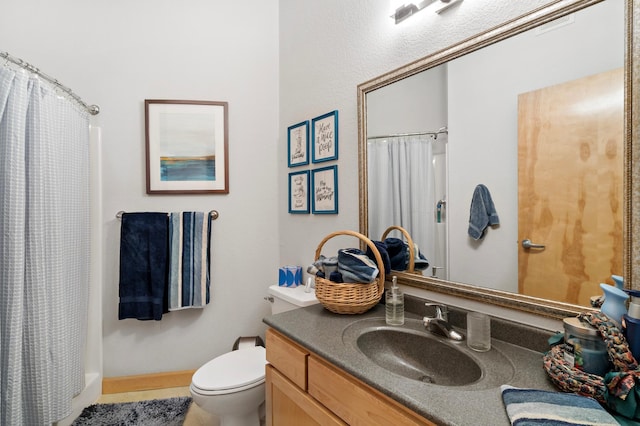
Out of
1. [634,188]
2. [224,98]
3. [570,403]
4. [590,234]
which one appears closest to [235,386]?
[570,403]

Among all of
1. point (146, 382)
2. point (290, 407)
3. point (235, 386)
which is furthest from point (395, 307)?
point (146, 382)

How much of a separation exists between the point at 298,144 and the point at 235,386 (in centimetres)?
142

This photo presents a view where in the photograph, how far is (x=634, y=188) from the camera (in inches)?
29.8

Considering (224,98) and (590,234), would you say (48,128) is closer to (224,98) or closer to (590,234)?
(224,98)

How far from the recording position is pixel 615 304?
70 centimetres

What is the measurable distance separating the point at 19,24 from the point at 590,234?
310 cm

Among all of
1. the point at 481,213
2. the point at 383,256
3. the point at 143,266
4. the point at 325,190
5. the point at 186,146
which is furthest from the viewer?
the point at 186,146

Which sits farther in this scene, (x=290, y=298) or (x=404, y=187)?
(x=290, y=298)

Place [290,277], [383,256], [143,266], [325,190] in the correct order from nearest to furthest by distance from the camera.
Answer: [383,256] < [325,190] < [290,277] < [143,266]

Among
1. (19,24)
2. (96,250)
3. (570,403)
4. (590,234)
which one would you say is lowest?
(570,403)

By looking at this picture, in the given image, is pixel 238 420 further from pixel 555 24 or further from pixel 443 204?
pixel 555 24

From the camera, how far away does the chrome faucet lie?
0.98m

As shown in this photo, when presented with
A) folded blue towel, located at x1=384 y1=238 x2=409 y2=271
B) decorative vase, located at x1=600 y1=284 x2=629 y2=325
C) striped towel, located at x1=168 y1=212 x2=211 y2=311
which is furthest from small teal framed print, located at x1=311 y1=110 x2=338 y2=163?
decorative vase, located at x1=600 y1=284 x2=629 y2=325

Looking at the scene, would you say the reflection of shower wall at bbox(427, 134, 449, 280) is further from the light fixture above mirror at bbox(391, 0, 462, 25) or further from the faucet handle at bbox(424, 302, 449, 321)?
the light fixture above mirror at bbox(391, 0, 462, 25)
